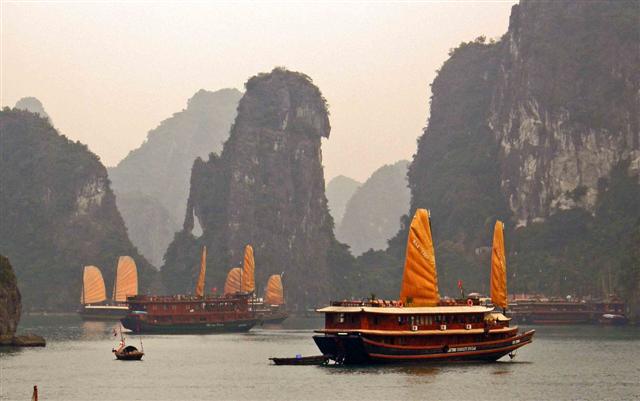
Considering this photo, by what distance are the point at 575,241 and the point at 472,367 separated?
126002 mm

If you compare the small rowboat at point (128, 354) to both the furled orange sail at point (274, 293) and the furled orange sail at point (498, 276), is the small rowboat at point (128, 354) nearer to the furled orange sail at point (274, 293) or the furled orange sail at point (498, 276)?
the furled orange sail at point (498, 276)

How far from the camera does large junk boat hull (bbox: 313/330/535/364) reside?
248ft

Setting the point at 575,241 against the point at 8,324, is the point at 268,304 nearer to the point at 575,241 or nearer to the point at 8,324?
the point at 575,241

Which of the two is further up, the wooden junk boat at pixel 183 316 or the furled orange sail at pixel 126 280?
the furled orange sail at pixel 126 280

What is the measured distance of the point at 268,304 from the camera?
19562 cm

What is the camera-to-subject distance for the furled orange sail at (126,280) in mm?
193625

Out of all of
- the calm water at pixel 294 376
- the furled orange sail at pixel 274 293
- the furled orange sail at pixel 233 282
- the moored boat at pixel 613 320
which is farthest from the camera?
the furled orange sail at pixel 274 293

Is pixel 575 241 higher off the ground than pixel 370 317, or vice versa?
pixel 575 241

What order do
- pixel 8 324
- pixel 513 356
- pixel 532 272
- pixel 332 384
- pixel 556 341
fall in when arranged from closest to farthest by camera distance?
1. pixel 332 384
2. pixel 513 356
3. pixel 8 324
4. pixel 556 341
5. pixel 532 272

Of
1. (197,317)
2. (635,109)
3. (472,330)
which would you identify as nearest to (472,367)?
(472,330)

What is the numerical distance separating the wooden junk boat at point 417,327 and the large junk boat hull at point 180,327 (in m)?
57.2

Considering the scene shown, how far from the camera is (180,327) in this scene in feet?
443

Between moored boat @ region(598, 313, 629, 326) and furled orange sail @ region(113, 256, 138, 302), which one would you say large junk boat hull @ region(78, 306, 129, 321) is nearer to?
furled orange sail @ region(113, 256, 138, 302)

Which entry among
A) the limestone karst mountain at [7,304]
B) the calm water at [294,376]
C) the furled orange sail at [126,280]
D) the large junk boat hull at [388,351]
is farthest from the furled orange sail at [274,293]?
the large junk boat hull at [388,351]
